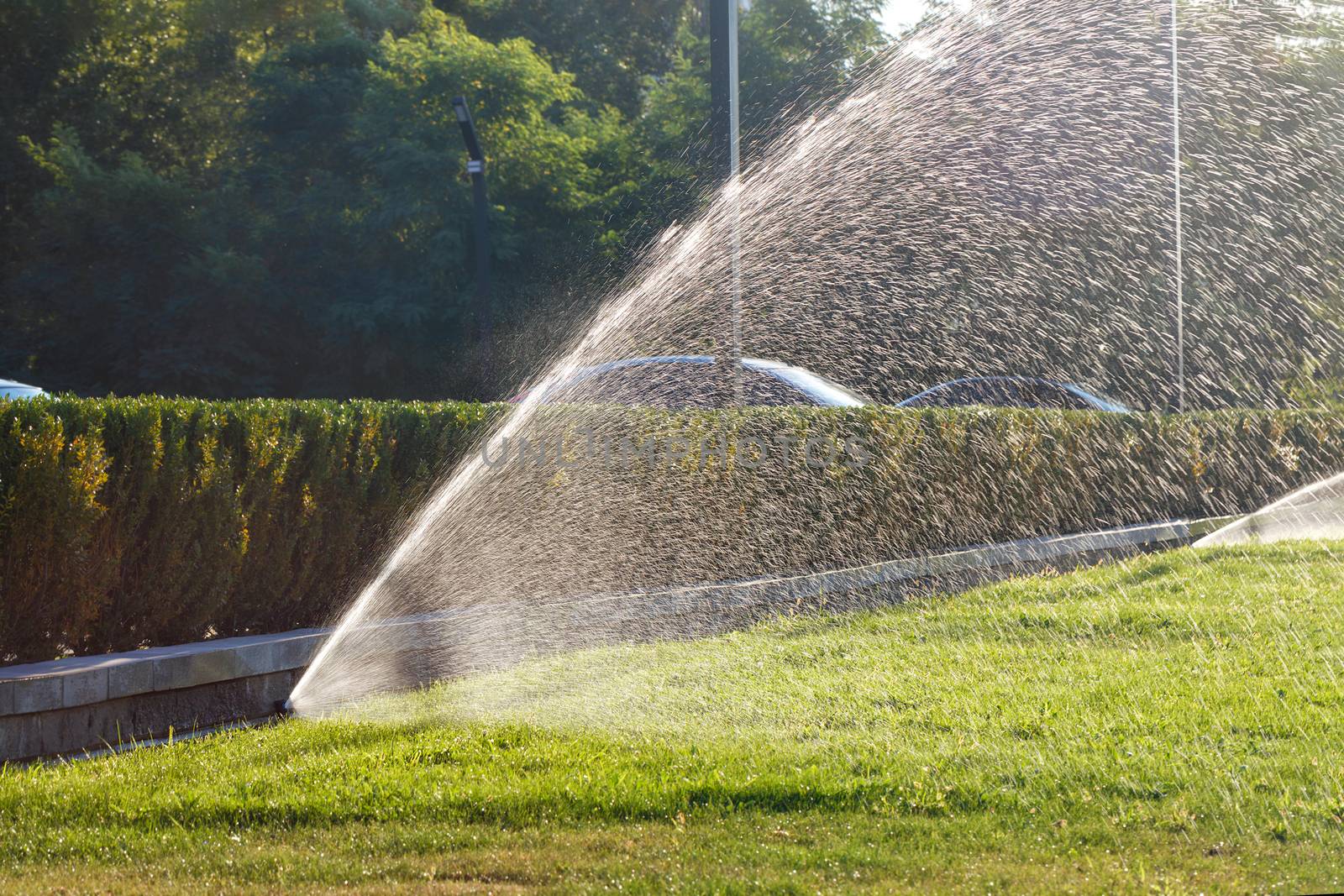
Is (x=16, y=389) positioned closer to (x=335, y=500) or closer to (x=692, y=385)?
(x=692, y=385)

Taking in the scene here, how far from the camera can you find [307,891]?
3.26 meters

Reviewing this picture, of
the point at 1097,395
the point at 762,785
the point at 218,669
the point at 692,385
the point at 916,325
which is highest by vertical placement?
the point at 218,669

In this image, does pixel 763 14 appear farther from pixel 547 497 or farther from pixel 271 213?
pixel 547 497

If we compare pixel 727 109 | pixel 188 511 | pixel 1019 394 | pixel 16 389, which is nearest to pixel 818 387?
pixel 727 109

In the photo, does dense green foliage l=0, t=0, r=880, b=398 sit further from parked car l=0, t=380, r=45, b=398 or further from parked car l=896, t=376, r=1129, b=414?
parked car l=0, t=380, r=45, b=398

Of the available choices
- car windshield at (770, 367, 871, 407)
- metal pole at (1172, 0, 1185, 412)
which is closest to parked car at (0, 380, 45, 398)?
car windshield at (770, 367, 871, 407)

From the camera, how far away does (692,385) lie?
11.2 m

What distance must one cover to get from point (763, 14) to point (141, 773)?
21870 mm

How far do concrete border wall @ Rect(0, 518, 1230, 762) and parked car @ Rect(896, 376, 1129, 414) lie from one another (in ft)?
24.1

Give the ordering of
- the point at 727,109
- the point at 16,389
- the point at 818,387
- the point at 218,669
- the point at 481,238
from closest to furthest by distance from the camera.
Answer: the point at 218,669 → the point at 727,109 → the point at 818,387 → the point at 16,389 → the point at 481,238

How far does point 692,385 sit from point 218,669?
6.44 metres

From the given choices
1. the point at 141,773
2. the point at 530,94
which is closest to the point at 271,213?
the point at 530,94

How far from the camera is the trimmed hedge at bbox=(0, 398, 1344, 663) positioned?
17.3ft

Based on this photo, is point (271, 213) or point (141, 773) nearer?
point (141, 773)
